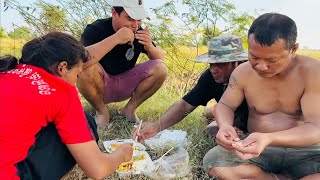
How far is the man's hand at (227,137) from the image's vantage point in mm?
2332

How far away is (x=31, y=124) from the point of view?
1859 mm

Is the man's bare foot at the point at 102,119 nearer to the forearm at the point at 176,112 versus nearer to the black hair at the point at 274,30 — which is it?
the forearm at the point at 176,112

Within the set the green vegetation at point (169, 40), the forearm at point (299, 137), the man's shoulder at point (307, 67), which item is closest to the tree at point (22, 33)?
the green vegetation at point (169, 40)

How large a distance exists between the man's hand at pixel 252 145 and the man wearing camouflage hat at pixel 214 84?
74 centimetres

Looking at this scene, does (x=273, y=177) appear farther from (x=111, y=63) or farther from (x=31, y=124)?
(x=111, y=63)

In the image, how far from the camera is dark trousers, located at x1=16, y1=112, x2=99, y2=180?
1957mm

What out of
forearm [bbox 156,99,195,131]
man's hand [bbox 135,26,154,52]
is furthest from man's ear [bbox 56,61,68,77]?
man's hand [bbox 135,26,154,52]

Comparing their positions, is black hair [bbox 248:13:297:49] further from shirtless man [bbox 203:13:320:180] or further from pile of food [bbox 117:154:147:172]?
pile of food [bbox 117:154:147:172]

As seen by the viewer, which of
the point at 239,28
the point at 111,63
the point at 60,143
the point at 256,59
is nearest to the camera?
the point at 60,143

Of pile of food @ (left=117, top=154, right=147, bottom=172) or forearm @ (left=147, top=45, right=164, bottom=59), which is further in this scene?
forearm @ (left=147, top=45, right=164, bottom=59)

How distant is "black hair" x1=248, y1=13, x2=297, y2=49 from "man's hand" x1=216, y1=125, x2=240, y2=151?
0.55 meters

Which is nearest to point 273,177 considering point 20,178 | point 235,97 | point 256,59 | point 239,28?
point 235,97

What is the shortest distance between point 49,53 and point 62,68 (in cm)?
10

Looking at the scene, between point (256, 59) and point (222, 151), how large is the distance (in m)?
0.70
